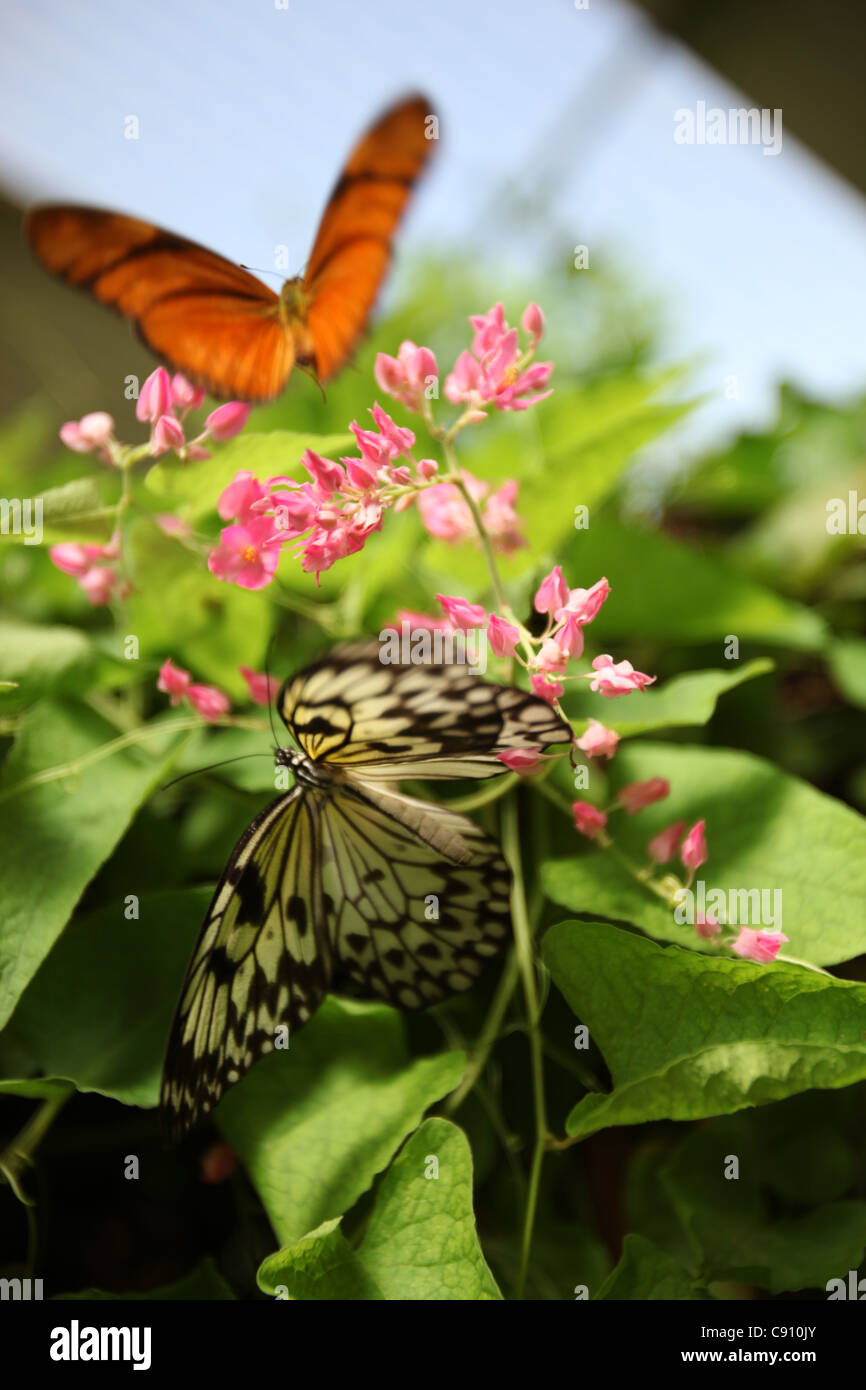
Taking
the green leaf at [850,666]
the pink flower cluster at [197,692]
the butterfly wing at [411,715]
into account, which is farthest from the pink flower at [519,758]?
the green leaf at [850,666]

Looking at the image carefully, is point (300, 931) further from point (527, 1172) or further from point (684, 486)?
point (684, 486)

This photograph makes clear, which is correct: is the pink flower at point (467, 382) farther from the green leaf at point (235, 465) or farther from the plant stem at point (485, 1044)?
the plant stem at point (485, 1044)

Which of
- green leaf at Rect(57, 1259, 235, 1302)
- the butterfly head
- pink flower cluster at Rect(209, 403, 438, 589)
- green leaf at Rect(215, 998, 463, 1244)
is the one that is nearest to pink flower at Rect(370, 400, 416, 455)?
pink flower cluster at Rect(209, 403, 438, 589)

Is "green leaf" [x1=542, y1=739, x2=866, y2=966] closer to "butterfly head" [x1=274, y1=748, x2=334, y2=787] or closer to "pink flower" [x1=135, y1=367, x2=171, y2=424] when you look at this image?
"butterfly head" [x1=274, y1=748, x2=334, y2=787]

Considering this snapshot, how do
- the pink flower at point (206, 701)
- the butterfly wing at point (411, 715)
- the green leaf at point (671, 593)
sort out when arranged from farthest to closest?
the green leaf at point (671, 593)
the pink flower at point (206, 701)
the butterfly wing at point (411, 715)
